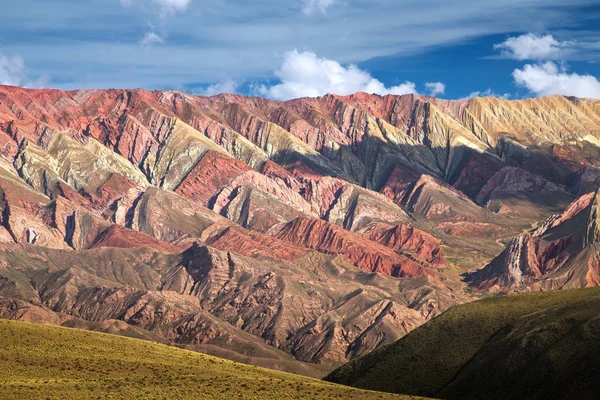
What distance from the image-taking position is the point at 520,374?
143375 mm

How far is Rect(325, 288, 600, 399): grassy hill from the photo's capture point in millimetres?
136125

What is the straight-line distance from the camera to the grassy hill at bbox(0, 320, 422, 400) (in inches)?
3991

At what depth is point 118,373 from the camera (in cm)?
11412

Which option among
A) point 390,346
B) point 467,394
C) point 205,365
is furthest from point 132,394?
point 390,346

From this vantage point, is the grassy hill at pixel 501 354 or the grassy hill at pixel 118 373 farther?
the grassy hill at pixel 501 354

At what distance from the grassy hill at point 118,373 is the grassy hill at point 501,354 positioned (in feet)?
105

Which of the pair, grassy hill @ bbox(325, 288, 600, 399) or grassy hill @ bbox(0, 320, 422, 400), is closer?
grassy hill @ bbox(0, 320, 422, 400)

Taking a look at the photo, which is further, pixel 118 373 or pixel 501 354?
pixel 501 354

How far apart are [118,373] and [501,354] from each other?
213 ft

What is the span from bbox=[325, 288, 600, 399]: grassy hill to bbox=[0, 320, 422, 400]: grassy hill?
31.9 metres

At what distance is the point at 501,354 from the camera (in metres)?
152

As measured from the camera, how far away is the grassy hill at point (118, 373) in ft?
333

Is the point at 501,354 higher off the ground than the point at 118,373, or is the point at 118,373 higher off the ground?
the point at 118,373

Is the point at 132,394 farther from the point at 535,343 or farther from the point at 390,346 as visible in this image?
the point at 390,346
